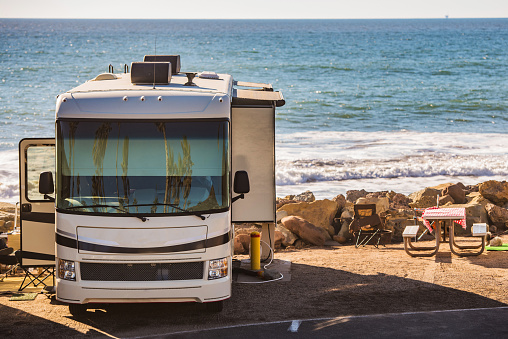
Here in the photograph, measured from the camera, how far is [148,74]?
9.55 metres

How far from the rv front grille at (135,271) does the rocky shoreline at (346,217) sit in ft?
15.4

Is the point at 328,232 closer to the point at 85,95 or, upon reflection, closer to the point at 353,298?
the point at 353,298

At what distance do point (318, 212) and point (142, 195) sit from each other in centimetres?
699

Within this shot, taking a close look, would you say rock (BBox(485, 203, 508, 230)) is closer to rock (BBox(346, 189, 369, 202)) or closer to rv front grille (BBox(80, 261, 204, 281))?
rock (BBox(346, 189, 369, 202))

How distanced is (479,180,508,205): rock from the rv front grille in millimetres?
9837

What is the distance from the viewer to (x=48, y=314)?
30.8ft

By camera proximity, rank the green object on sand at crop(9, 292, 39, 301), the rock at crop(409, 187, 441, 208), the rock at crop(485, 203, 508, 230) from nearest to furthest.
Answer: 1. the green object on sand at crop(9, 292, 39, 301)
2. the rock at crop(485, 203, 508, 230)
3. the rock at crop(409, 187, 441, 208)

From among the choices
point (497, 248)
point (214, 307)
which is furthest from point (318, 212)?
point (214, 307)

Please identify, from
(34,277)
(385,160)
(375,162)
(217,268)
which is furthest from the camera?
(385,160)

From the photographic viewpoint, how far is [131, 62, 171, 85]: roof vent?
952 cm

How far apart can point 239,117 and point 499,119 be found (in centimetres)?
2908

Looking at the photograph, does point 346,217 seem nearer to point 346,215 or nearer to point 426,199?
point 346,215

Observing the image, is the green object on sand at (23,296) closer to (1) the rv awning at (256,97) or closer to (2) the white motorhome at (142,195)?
(2) the white motorhome at (142,195)

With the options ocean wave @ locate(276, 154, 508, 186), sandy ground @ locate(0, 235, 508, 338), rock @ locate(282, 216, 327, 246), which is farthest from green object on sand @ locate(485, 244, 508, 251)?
ocean wave @ locate(276, 154, 508, 186)
